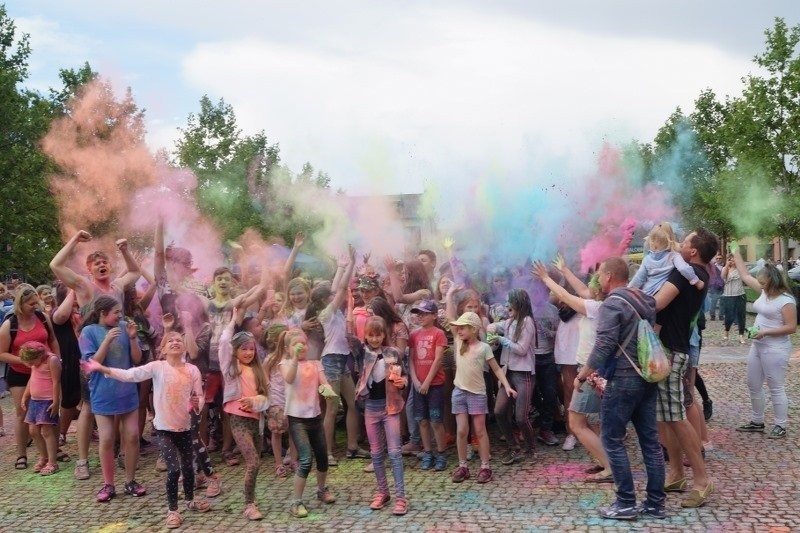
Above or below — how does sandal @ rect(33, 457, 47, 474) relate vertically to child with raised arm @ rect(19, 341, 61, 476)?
below

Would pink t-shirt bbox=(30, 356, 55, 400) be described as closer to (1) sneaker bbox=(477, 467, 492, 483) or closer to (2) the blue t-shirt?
(2) the blue t-shirt

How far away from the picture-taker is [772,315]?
738 centimetres

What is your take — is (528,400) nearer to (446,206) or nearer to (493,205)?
(493,205)

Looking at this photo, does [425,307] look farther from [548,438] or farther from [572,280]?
[548,438]

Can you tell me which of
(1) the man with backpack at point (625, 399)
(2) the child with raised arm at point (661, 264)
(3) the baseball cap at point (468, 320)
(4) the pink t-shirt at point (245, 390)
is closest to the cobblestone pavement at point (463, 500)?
(1) the man with backpack at point (625, 399)

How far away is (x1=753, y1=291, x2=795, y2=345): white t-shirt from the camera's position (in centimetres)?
734

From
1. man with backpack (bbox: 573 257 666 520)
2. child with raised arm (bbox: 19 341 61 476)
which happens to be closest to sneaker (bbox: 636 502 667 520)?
man with backpack (bbox: 573 257 666 520)

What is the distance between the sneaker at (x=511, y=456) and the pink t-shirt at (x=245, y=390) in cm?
229

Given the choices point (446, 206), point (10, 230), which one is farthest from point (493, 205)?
point (10, 230)

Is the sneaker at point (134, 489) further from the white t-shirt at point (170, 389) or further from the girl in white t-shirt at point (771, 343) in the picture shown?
the girl in white t-shirt at point (771, 343)

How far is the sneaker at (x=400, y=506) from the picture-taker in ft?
17.7

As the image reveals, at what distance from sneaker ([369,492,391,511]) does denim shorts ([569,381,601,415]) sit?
1599mm

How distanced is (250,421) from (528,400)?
255 centimetres

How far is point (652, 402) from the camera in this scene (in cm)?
518
